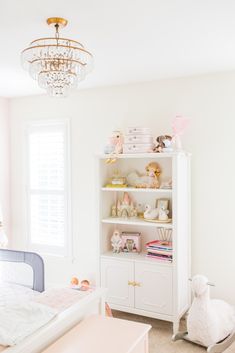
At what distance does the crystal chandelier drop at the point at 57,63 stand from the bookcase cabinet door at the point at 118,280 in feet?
5.89

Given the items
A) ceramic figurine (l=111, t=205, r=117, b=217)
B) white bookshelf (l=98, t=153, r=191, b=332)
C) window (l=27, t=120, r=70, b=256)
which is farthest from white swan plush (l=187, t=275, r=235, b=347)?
window (l=27, t=120, r=70, b=256)

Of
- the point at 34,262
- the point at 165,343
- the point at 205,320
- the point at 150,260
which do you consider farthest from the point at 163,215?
the point at 34,262

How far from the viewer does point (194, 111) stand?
3412 millimetres

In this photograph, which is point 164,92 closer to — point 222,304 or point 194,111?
point 194,111

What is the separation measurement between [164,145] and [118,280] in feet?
4.42

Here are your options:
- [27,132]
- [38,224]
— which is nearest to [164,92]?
[27,132]

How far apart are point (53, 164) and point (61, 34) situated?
203 centimetres

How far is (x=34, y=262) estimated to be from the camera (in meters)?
2.92

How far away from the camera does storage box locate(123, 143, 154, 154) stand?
3.28 m

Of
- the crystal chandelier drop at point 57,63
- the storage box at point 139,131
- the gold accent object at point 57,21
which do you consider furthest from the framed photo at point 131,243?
the gold accent object at point 57,21

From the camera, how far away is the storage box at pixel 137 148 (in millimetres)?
3277

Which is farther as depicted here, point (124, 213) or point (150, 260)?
point (124, 213)

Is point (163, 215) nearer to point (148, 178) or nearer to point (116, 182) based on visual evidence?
point (148, 178)

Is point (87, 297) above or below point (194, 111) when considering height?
below
